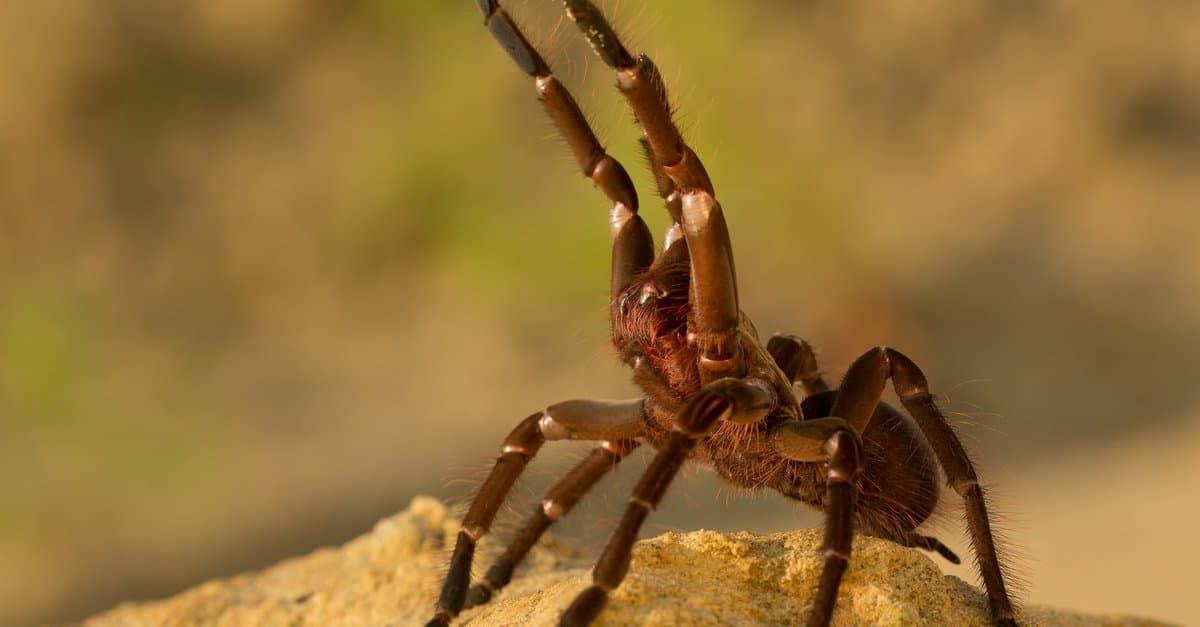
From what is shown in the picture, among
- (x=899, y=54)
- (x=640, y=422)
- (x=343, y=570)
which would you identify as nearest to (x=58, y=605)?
(x=343, y=570)

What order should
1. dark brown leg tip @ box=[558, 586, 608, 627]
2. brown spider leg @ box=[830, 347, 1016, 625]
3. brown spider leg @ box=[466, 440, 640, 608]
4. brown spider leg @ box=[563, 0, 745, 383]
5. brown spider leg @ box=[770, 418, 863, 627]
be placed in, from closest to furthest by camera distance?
dark brown leg tip @ box=[558, 586, 608, 627], brown spider leg @ box=[770, 418, 863, 627], brown spider leg @ box=[563, 0, 745, 383], brown spider leg @ box=[830, 347, 1016, 625], brown spider leg @ box=[466, 440, 640, 608]

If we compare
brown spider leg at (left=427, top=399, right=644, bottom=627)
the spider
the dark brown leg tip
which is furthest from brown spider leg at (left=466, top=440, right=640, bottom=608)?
the dark brown leg tip

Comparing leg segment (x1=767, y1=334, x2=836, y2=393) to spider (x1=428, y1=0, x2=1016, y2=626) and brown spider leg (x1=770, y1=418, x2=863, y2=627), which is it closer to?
spider (x1=428, y1=0, x2=1016, y2=626)

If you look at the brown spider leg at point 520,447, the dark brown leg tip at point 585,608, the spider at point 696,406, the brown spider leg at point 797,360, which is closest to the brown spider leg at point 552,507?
the spider at point 696,406

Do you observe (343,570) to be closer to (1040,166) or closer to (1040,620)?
(1040,620)

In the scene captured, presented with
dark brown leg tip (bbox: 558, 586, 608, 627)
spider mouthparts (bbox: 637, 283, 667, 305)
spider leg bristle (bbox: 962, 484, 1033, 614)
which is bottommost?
dark brown leg tip (bbox: 558, 586, 608, 627)

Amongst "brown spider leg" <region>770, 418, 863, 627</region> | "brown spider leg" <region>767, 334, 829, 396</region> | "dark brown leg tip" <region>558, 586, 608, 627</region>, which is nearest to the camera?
"dark brown leg tip" <region>558, 586, 608, 627</region>
